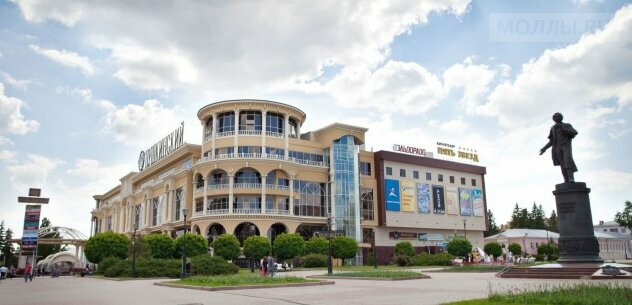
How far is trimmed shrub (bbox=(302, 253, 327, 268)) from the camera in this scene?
53250 mm

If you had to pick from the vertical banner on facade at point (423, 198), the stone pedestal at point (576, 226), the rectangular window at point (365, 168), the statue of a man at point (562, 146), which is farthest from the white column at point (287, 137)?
the stone pedestal at point (576, 226)

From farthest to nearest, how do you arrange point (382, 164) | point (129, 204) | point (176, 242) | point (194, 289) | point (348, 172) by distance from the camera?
point (129, 204) → point (382, 164) → point (348, 172) → point (176, 242) → point (194, 289)

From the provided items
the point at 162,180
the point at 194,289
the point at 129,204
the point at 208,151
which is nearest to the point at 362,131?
the point at 208,151

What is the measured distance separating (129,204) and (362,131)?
46.2 meters

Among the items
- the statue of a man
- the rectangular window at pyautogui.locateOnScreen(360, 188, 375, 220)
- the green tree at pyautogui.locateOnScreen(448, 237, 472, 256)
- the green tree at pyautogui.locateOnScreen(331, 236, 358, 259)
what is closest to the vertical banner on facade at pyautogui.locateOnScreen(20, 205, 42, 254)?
the green tree at pyautogui.locateOnScreen(331, 236, 358, 259)

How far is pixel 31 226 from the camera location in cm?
6856

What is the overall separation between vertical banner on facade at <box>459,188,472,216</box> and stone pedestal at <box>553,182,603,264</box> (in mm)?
59745

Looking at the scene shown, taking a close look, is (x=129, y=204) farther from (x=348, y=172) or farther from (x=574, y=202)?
(x=574, y=202)

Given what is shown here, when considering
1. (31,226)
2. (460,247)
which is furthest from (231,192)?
(31,226)

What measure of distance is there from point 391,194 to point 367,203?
419 centimetres

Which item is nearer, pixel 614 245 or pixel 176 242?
pixel 176 242

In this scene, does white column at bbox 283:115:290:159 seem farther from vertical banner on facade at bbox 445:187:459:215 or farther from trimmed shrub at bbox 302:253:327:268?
vertical banner on facade at bbox 445:187:459:215

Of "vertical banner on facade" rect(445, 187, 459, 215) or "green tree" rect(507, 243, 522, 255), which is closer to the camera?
"vertical banner on facade" rect(445, 187, 459, 215)

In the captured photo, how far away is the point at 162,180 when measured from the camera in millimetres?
75438
